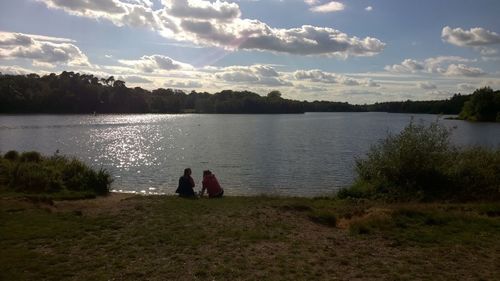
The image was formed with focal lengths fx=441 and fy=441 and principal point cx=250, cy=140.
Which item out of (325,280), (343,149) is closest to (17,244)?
(325,280)

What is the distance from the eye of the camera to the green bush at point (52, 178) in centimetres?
1962

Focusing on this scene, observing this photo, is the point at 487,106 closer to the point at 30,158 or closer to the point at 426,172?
the point at 426,172

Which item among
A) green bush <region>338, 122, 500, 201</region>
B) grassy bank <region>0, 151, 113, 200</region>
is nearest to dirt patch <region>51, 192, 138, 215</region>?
grassy bank <region>0, 151, 113, 200</region>

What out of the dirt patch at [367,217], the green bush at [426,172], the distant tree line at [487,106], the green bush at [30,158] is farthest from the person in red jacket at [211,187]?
the distant tree line at [487,106]

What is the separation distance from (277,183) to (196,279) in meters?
20.9

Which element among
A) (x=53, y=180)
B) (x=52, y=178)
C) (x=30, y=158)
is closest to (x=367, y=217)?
(x=53, y=180)

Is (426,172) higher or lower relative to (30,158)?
higher

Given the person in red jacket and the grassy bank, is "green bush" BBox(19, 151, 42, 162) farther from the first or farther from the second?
the person in red jacket

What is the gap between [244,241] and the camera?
11125mm

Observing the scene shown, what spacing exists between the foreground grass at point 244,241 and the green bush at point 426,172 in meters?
3.79

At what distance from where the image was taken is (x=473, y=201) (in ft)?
61.4

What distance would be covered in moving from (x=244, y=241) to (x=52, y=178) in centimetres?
1299

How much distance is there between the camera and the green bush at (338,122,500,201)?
66.0 feet

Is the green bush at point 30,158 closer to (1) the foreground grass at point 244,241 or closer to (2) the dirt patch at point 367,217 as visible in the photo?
(1) the foreground grass at point 244,241
